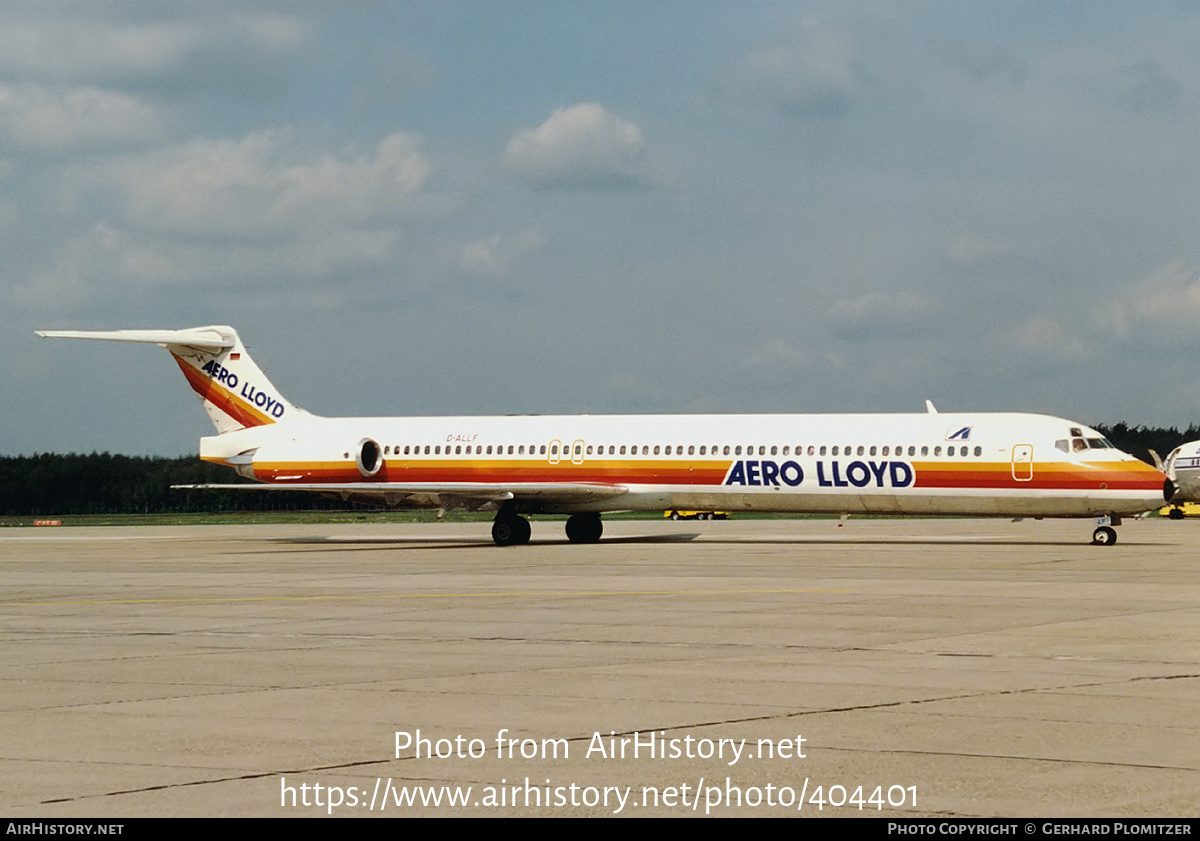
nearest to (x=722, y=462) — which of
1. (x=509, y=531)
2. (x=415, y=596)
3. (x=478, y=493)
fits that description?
(x=509, y=531)

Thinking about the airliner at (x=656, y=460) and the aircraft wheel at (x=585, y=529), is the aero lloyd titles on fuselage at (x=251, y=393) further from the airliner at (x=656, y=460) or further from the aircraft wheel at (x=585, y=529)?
the aircraft wheel at (x=585, y=529)

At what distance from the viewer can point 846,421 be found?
37.0 meters

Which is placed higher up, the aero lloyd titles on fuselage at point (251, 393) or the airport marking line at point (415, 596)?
the aero lloyd titles on fuselage at point (251, 393)

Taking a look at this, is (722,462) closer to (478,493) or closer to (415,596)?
(478,493)

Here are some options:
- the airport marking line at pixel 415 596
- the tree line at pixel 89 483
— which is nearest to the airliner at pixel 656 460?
the airport marking line at pixel 415 596

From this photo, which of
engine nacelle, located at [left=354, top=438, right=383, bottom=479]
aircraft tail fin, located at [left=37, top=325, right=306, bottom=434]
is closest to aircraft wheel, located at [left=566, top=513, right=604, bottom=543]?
engine nacelle, located at [left=354, top=438, right=383, bottom=479]

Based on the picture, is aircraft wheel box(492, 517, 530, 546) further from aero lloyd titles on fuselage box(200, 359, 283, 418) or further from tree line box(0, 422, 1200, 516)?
tree line box(0, 422, 1200, 516)

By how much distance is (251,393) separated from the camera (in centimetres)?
4488

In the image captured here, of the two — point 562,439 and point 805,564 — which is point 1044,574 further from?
point 562,439

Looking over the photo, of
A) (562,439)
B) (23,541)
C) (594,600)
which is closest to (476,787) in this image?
(594,600)

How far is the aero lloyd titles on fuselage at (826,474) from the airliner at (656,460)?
0.11 feet

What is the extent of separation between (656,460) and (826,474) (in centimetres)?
465

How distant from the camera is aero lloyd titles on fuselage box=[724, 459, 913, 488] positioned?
35469 millimetres

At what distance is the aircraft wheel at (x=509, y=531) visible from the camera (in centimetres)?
3934
